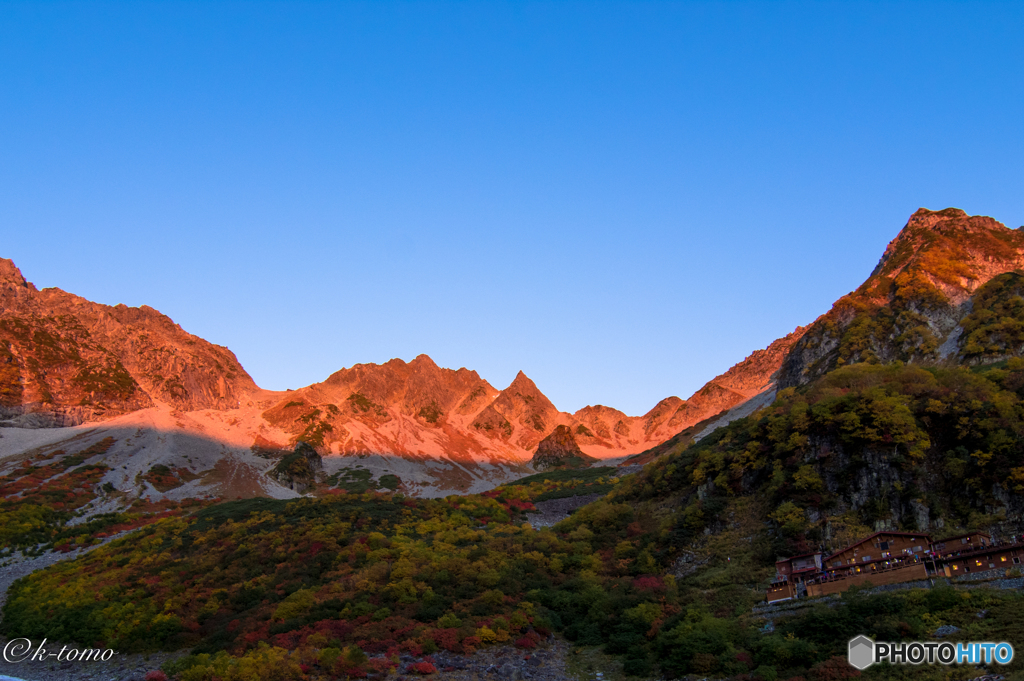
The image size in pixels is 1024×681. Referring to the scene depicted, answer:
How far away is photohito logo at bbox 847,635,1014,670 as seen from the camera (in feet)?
77.5

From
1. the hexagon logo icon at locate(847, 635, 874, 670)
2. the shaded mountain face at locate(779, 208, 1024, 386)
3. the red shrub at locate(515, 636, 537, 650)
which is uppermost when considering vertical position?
the shaded mountain face at locate(779, 208, 1024, 386)

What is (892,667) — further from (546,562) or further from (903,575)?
(546,562)

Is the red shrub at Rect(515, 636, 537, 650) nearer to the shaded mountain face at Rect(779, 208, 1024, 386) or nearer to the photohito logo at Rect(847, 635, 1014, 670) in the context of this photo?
the photohito logo at Rect(847, 635, 1014, 670)

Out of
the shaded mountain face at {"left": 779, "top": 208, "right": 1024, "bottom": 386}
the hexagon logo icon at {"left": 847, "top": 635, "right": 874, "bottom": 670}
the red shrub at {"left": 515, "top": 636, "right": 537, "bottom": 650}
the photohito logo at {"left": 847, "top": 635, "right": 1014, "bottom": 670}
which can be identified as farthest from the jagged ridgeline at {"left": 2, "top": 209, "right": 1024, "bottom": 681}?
the shaded mountain face at {"left": 779, "top": 208, "right": 1024, "bottom": 386}

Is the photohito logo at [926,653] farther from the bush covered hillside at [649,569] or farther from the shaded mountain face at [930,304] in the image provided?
the shaded mountain face at [930,304]

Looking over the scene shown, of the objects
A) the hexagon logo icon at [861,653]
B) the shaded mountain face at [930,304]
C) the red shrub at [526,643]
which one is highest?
the shaded mountain face at [930,304]

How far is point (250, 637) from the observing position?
130 ft

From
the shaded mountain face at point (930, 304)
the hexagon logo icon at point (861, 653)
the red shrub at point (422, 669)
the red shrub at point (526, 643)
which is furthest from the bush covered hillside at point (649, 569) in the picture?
the shaded mountain face at point (930, 304)

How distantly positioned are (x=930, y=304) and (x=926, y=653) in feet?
290

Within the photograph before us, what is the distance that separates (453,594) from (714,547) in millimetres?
20354

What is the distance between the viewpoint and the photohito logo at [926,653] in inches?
930

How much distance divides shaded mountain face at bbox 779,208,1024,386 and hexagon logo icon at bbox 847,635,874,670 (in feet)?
211

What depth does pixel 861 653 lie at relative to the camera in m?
26.9

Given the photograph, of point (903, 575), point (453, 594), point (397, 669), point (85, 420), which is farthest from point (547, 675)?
point (85, 420)
